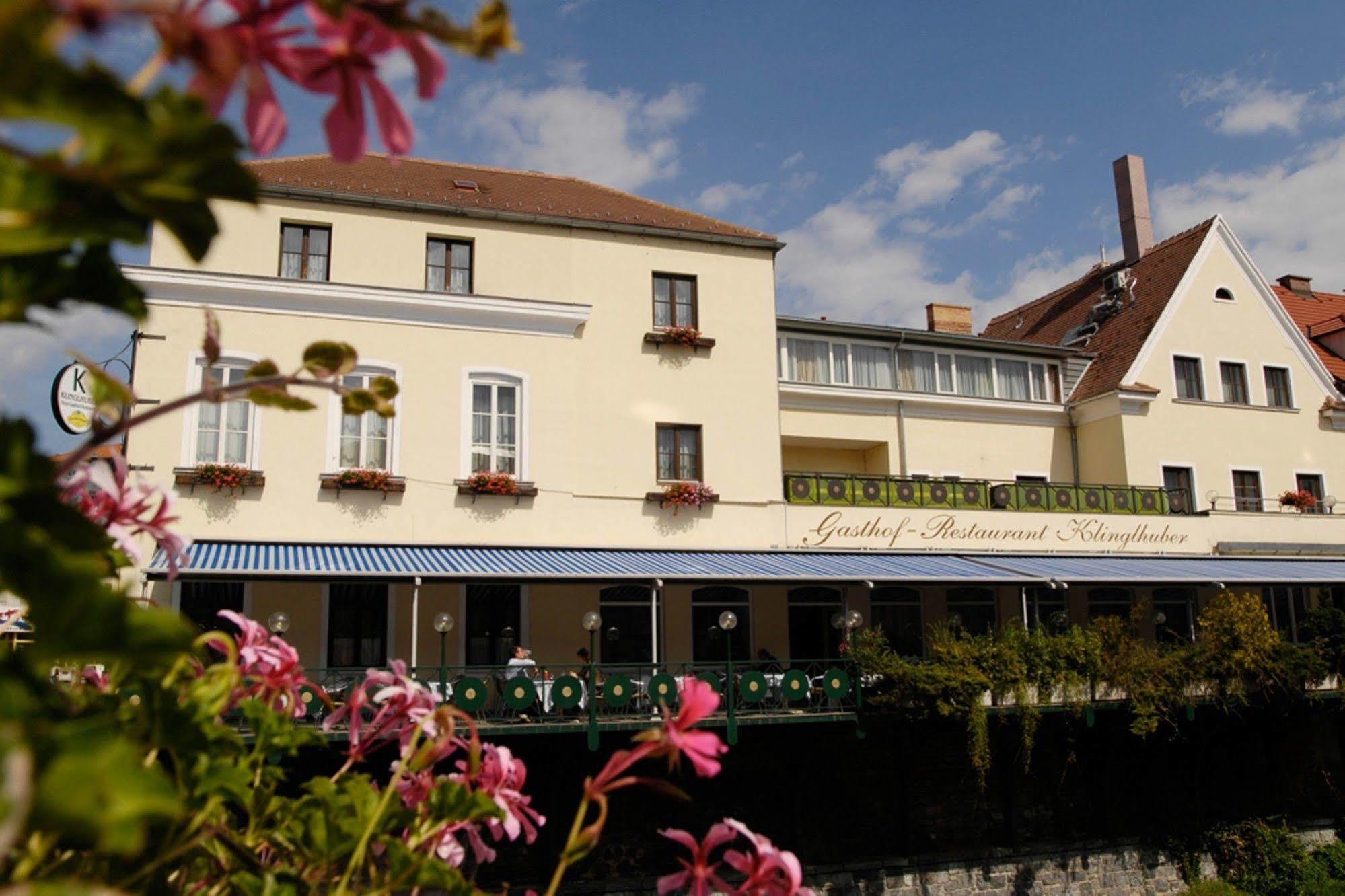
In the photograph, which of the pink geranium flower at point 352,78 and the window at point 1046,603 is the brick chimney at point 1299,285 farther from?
the pink geranium flower at point 352,78

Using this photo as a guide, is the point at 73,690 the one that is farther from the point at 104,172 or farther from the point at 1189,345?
the point at 1189,345

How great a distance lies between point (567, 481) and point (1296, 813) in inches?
568

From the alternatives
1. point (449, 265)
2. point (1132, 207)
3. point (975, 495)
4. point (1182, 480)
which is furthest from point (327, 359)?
point (1132, 207)

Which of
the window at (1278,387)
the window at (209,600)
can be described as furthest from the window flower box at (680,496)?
the window at (1278,387)

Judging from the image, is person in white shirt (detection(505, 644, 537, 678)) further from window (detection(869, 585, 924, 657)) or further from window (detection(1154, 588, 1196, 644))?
window (detection(1154, 588, 1196, 644))

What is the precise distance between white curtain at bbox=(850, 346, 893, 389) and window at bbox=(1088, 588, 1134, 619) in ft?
19.2

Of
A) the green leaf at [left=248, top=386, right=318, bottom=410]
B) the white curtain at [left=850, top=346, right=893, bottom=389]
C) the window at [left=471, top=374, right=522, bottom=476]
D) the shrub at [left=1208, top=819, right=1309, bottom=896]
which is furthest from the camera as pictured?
the white curtain at [left=850, top=346, right=893, bottom=389]

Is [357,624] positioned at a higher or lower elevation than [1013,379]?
lower

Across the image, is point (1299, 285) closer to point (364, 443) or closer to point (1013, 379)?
point (1013, 379)

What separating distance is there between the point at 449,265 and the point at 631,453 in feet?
14.0

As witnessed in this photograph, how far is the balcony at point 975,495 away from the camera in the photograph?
1933 centimetres

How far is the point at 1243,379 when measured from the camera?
2520 cm

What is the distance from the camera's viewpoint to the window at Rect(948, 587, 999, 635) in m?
20.8

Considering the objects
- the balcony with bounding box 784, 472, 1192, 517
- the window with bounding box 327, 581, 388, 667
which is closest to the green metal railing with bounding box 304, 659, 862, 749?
the window with bounding box 327, 581, 388, 667
